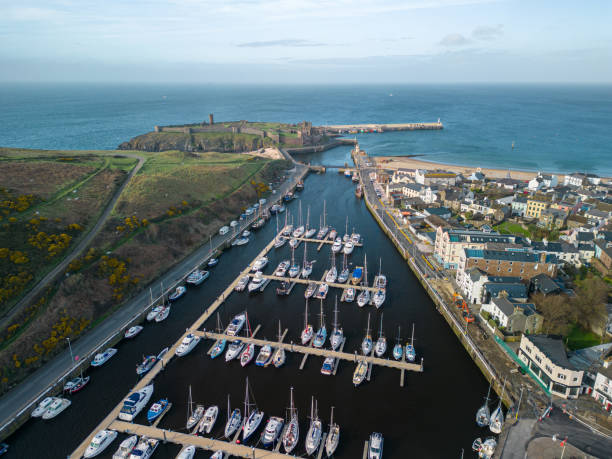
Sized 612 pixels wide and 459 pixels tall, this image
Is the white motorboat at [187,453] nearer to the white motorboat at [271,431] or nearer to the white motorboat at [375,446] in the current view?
the white motorboat at [271,431]

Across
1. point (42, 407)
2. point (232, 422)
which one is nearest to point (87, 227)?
point (42, 407)

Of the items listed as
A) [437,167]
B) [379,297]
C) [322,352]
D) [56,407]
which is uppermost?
[437,167]

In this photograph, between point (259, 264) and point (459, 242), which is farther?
point (259, 264)

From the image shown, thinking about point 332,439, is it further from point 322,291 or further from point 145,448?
point 322,291

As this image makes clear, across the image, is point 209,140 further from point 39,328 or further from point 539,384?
point 539,384

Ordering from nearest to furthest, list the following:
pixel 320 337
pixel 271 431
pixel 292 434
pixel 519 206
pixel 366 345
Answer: pixel 292 434 → pixel 271 431 → pixel 366 345 → pixel 320 337 → pixel 519 206
